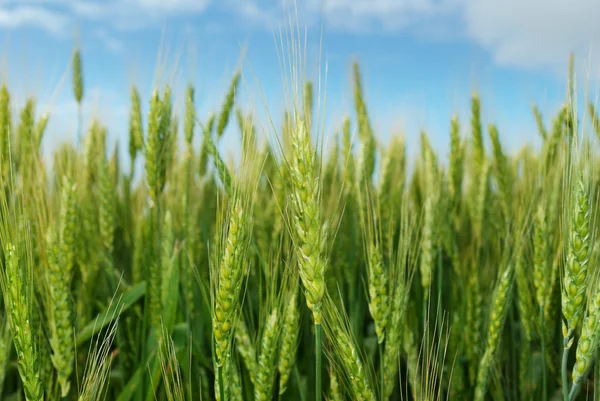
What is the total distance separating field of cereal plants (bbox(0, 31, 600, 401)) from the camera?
1.42 m

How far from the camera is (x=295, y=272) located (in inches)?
70.4

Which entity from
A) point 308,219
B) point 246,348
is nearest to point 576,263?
point 308,219

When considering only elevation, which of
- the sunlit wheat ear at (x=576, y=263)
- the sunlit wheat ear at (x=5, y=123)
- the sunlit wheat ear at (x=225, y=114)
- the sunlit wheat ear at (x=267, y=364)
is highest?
the sunlit wheat ear at (x=225, y=114)

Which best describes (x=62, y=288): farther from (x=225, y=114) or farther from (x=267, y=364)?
(x=225, y=114)

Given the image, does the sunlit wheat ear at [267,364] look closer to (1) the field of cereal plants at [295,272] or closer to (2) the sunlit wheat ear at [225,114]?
(1) the field of cereal plants at [295,272]

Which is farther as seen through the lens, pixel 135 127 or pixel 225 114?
pixel 225 114

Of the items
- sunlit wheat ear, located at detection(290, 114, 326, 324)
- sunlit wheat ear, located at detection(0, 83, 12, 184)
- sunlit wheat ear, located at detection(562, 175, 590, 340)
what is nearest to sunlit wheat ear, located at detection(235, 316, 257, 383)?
sunlit wheat ear, located at detection(290, 114, 326, 324)

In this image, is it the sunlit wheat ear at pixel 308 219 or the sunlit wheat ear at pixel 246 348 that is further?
the sunlit wheat ear at pixel 246 348

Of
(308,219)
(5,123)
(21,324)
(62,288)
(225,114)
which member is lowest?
(21,324)

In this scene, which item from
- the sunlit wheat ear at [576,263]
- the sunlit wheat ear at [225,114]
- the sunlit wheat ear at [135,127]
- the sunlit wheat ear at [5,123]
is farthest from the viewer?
the sunlit wheat ear at [225,114]

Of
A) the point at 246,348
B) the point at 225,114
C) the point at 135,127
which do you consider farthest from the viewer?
the point at 225,114

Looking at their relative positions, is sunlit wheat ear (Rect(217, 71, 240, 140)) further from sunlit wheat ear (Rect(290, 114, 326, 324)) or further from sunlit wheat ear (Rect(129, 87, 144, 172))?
sunlit wheat ear (Rect(290, 114, 326, 324))

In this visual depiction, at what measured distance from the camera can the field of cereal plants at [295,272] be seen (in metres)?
1.42

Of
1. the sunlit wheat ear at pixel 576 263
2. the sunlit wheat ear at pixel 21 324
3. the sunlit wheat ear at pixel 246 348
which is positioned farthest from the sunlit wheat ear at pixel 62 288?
the sunlit wheat ear at pixel 576 263
